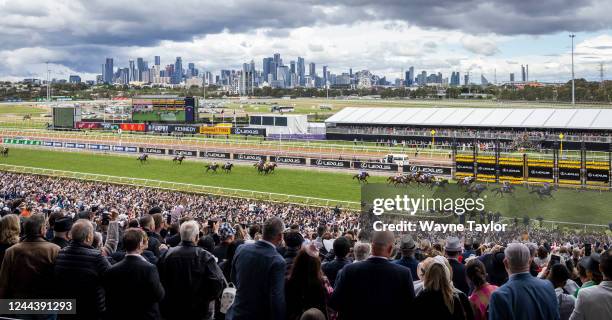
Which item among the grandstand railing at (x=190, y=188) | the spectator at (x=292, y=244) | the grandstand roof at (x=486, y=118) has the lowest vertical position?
the grandstand railing at (x=190, y=188)

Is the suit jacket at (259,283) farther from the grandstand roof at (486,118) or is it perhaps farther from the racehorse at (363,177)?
the grandstand roof at (486,118)

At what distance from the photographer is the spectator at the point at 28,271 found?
16.8 feet

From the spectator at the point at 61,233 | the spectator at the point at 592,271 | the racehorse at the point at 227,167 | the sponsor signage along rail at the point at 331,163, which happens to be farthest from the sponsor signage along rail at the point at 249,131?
the spectator at the point at 592,271

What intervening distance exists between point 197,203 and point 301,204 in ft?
14.3

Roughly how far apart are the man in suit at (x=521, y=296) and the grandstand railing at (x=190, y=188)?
21.9m

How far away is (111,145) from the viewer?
4931cm

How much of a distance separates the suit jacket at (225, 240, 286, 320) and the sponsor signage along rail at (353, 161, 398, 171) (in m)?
31.5

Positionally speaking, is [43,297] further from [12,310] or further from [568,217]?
[568,217]

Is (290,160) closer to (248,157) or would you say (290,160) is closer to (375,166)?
(248,157)

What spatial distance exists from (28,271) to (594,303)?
13.3 ft

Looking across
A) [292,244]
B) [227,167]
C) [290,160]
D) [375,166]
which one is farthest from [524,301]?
[290,160]

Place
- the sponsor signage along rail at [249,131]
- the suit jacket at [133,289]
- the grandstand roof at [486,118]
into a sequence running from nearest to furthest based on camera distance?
the suit jacket at [133,289] → the grandstand roof at [486,118] → the sponsor signage along rail at [249,131]

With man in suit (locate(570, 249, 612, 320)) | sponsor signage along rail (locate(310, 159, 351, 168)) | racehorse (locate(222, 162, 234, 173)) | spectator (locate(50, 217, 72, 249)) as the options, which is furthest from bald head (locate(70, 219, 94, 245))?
sponsor signage along rail (locate(310, 159, 351, 168))

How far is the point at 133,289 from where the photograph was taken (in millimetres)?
4742
